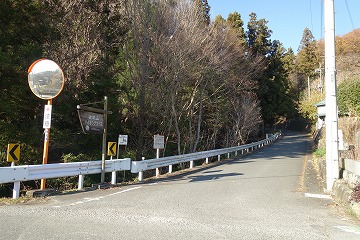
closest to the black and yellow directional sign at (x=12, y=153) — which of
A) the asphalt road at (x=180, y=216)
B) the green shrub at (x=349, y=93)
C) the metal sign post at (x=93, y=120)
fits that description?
the asphalt road at (x=180, y=216)

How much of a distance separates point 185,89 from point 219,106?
6.57m

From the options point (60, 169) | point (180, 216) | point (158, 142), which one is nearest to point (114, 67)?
point (158, 142)

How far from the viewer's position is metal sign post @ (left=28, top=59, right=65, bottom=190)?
9.42m

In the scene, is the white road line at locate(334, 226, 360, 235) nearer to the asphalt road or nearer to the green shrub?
the asphalt road

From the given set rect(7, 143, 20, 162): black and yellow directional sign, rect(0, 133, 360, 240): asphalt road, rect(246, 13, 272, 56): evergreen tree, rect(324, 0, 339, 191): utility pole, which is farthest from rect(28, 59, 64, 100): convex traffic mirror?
rect(246, 13, 272, 56): evergreen tree

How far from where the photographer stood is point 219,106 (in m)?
30.4

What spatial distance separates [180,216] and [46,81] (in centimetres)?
570

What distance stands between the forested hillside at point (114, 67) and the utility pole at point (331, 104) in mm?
10496

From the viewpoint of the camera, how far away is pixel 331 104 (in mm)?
10477

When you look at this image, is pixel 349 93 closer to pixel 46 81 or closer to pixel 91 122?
pixel 91 122

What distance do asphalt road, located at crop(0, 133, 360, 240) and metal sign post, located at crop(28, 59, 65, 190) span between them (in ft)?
7.29

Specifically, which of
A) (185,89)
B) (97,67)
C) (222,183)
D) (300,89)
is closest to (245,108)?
(185,89)

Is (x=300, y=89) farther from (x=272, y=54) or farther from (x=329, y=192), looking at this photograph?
(x=329, y=192)

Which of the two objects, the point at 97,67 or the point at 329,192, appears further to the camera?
the point at 97,67
